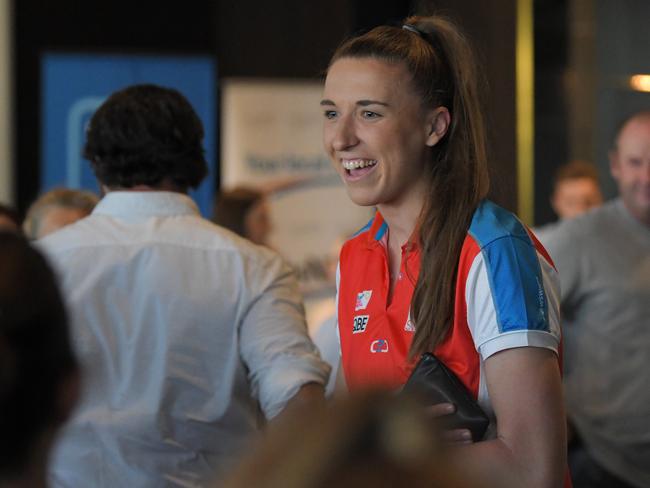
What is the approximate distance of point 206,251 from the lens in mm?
2494

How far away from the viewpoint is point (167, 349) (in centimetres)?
239

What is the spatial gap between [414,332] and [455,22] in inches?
25.0

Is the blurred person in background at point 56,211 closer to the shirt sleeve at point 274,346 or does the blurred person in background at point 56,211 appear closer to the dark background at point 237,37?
the shirt sleeve at point 274,346

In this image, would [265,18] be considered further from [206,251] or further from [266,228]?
[206,251]

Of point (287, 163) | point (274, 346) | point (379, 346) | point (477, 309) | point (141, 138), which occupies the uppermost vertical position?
point (141, 138)

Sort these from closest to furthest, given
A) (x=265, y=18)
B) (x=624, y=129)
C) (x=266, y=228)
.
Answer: (x=624, y=129) → (x=266, y=228) → (x=265, y=18)

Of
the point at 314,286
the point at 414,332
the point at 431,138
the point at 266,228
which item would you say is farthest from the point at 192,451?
the point at 314,286

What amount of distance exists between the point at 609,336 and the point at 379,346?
7.14 feet

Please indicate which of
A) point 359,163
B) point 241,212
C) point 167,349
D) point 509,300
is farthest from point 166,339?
point 241,212

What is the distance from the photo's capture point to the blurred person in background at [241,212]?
219 inches

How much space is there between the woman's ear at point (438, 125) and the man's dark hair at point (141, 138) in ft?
2.23

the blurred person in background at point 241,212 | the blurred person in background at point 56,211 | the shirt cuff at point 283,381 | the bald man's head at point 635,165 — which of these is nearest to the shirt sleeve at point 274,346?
the shirt cuff at point 283,381

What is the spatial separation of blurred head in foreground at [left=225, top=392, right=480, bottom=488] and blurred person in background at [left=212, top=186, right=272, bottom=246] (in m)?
4.85

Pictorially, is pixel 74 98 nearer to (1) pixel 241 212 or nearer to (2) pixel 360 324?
(1) pixel 241 212
